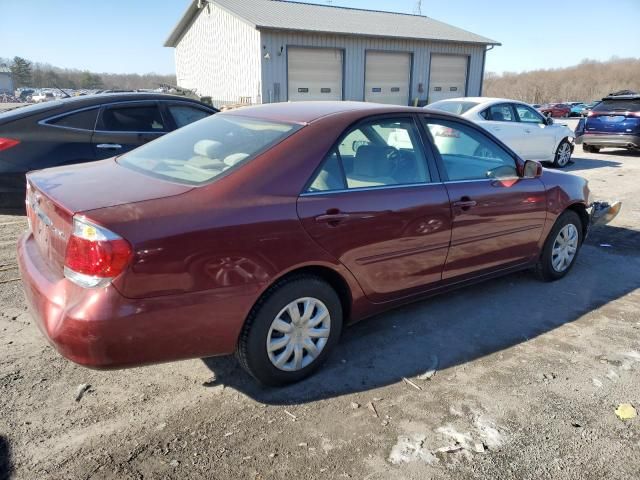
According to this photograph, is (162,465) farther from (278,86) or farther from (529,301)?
(278,86)

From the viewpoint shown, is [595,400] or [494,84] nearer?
[595,400]

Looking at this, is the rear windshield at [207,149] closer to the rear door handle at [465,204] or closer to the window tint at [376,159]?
the window tint at [376,159]

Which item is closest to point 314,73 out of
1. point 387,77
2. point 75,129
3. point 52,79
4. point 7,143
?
point 387,77

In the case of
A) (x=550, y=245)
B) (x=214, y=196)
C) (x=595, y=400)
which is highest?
(x=214, y=196)

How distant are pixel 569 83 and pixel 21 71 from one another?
82440 mm

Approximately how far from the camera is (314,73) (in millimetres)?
20047

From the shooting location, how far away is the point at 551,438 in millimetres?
2570

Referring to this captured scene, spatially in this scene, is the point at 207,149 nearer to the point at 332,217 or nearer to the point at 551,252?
the point at 332,217

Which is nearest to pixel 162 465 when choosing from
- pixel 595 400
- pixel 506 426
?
pixel 506 426

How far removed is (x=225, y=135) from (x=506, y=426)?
237cm

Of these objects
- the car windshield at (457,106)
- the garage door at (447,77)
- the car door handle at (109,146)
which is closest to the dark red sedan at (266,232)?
the car door handle at (109,146)

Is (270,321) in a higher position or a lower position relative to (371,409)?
higher

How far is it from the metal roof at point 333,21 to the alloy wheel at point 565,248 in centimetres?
1635

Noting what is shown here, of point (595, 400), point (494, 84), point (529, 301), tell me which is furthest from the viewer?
point (494, 84)
